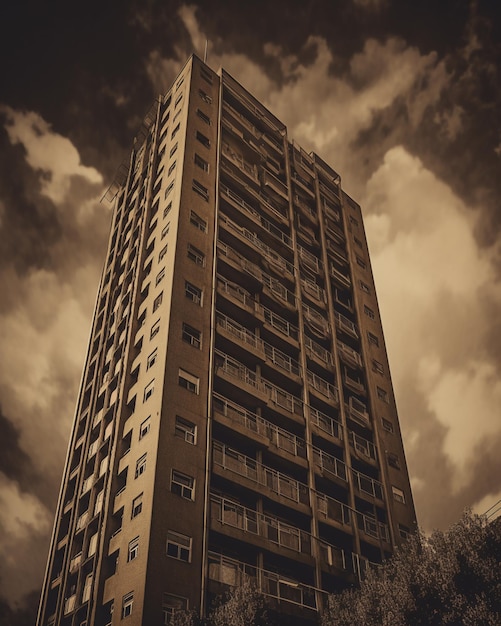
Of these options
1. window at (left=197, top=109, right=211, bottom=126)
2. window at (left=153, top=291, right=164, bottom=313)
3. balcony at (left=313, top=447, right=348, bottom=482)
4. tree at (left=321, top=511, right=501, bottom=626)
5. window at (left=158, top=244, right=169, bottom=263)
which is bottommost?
tree at (left=321, top=511, right=501, bottom=626)

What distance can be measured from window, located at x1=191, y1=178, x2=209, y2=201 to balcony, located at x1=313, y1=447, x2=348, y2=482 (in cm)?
1757

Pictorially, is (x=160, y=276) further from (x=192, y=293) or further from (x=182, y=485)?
(x=182, y=485)

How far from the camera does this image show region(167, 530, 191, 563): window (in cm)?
2630

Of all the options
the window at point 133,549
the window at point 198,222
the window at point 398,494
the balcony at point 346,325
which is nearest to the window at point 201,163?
the window at point 198,222

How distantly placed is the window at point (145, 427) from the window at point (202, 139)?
2280 cm

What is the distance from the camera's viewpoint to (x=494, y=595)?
1964 centimetres

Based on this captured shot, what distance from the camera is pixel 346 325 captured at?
4791cm

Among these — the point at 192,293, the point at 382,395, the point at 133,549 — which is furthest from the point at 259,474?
the point at 382,395

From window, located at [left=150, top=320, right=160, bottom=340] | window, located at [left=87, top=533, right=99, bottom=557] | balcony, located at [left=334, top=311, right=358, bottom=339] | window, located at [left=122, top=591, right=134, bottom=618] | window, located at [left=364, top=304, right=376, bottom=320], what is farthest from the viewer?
window, located at [left=364, top=304, right=376, bottom=320]

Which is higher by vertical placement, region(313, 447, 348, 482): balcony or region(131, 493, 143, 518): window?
region(313, 447, 348, 482): balcony

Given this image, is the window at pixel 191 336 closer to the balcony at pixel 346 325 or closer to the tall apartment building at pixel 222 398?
the tall apartment building at pixel 222 398

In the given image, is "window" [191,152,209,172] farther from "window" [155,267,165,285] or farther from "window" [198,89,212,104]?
"window" [155,267,165,285]

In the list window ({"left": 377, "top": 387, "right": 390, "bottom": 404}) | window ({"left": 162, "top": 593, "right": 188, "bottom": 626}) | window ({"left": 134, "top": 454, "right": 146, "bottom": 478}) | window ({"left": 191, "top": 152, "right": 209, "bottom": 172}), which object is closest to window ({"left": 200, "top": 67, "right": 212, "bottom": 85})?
window ({"left": 191, "top": 152, "right": 209, "bottom": 172})

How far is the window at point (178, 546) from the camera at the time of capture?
2630 cm
